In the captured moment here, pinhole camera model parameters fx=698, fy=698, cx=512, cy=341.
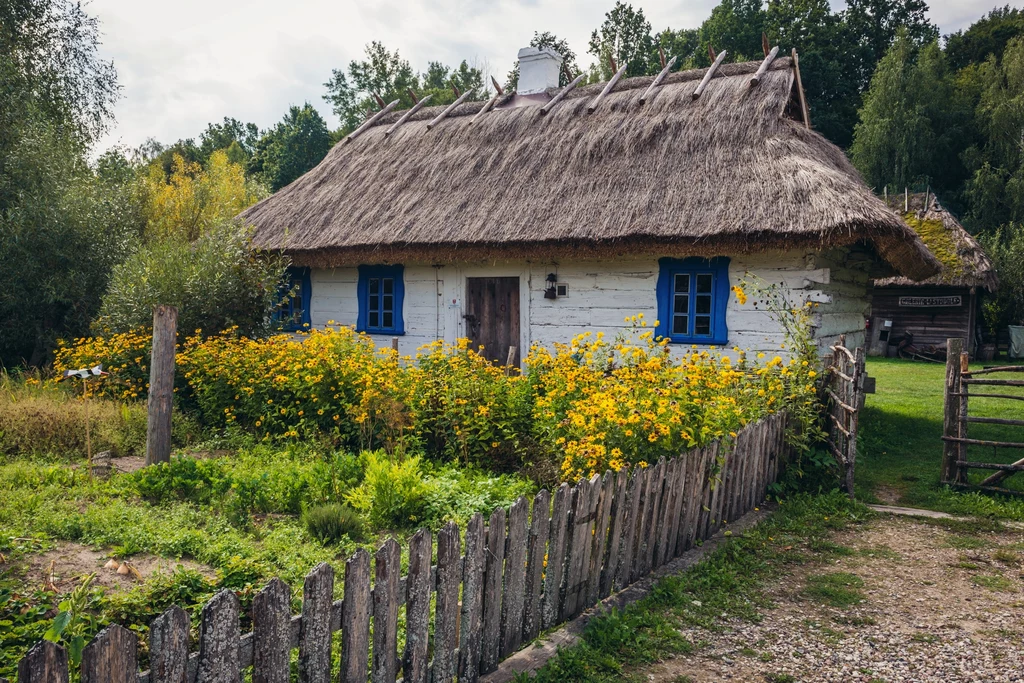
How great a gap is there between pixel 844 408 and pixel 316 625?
16.9ft

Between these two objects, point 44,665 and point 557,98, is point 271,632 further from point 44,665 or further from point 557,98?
point 557,98

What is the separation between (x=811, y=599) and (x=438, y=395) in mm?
3518

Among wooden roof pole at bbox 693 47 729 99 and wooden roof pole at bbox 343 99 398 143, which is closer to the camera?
wooden roof pole at bbox 693 47 729 99

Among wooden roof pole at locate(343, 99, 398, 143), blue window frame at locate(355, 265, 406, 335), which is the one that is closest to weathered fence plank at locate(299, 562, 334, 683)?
blue window frame at locate(355, 265, 406, 335)

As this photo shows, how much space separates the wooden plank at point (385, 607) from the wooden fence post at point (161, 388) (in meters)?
4.27

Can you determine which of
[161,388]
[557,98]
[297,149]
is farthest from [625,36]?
[161,388]

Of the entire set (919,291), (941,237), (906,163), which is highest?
(906,163)

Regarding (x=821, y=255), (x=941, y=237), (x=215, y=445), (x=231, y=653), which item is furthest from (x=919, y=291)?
(x=231, y=653)

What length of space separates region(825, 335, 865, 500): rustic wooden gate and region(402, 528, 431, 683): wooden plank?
4486 mm

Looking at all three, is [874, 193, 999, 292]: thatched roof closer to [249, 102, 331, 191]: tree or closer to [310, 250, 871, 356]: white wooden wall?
[310, 250, 871, 356]: white wooden wall

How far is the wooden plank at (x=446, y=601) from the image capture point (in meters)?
2.88

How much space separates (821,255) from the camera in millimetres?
8664

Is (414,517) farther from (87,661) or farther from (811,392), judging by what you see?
(811,392)

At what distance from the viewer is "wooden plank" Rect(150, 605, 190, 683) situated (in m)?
2.04
